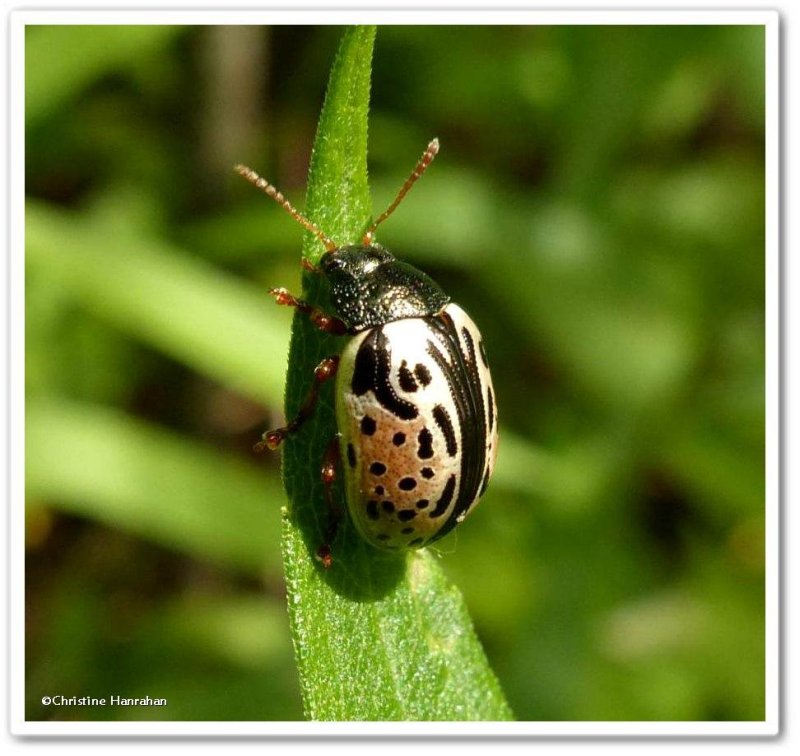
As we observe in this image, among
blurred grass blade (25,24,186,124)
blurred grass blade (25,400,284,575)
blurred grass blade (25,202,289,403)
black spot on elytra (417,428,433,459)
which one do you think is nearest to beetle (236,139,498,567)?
black spot on elytra (417,428,433,459)

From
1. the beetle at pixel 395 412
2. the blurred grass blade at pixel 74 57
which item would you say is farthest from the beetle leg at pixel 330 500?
the blurred grass blade at pixel 74 57

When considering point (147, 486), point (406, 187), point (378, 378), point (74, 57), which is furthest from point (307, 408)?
point (74, 57)

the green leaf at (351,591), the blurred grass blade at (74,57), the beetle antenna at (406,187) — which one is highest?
the blurred grass blade at (74,57)

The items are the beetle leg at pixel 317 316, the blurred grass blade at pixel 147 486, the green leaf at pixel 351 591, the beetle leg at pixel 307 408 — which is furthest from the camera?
the blurred grass blade at pixel 147 486

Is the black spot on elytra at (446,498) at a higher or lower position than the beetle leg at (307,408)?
lower

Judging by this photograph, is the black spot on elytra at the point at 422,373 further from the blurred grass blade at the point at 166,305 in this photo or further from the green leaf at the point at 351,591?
the blurred grass blade at the point at 166,305

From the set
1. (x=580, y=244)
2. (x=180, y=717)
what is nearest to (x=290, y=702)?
(x=180, y=717)
